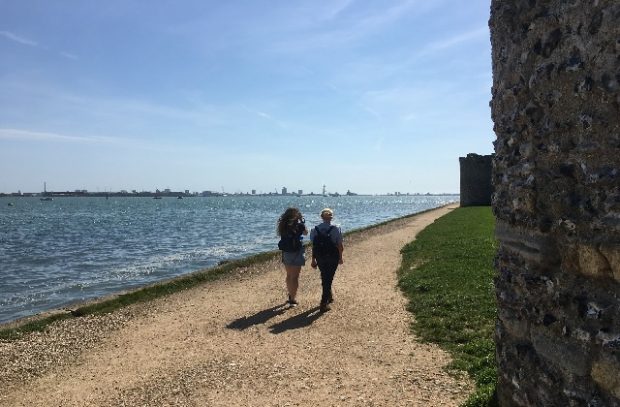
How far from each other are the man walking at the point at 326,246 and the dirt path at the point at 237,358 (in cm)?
78

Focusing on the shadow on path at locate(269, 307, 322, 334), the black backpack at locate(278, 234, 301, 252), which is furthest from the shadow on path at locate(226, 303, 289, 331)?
the black backpack at locate(278, 234, 301, 252)

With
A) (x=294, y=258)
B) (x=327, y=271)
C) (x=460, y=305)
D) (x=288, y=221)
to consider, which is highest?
(x=288, y=221)

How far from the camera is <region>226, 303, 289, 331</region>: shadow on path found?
9.09 metres

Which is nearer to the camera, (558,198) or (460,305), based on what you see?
(558,198)

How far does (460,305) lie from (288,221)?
3489 millimetres

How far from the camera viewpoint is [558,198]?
10.1ft

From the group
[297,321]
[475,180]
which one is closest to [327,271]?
[297,321]

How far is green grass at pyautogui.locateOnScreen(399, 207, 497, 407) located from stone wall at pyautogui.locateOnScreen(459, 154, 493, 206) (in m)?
38.3

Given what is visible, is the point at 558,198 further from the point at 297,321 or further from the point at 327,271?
the point at 327,271

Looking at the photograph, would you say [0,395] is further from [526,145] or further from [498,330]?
[526,145]

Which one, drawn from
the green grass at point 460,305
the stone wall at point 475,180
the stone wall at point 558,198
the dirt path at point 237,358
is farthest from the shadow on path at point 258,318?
the stone wall at point 475,180

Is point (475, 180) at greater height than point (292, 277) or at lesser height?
greater

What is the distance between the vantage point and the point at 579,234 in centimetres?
293

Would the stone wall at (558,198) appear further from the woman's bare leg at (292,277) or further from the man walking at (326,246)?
the woman's bare leg at (292,277)
